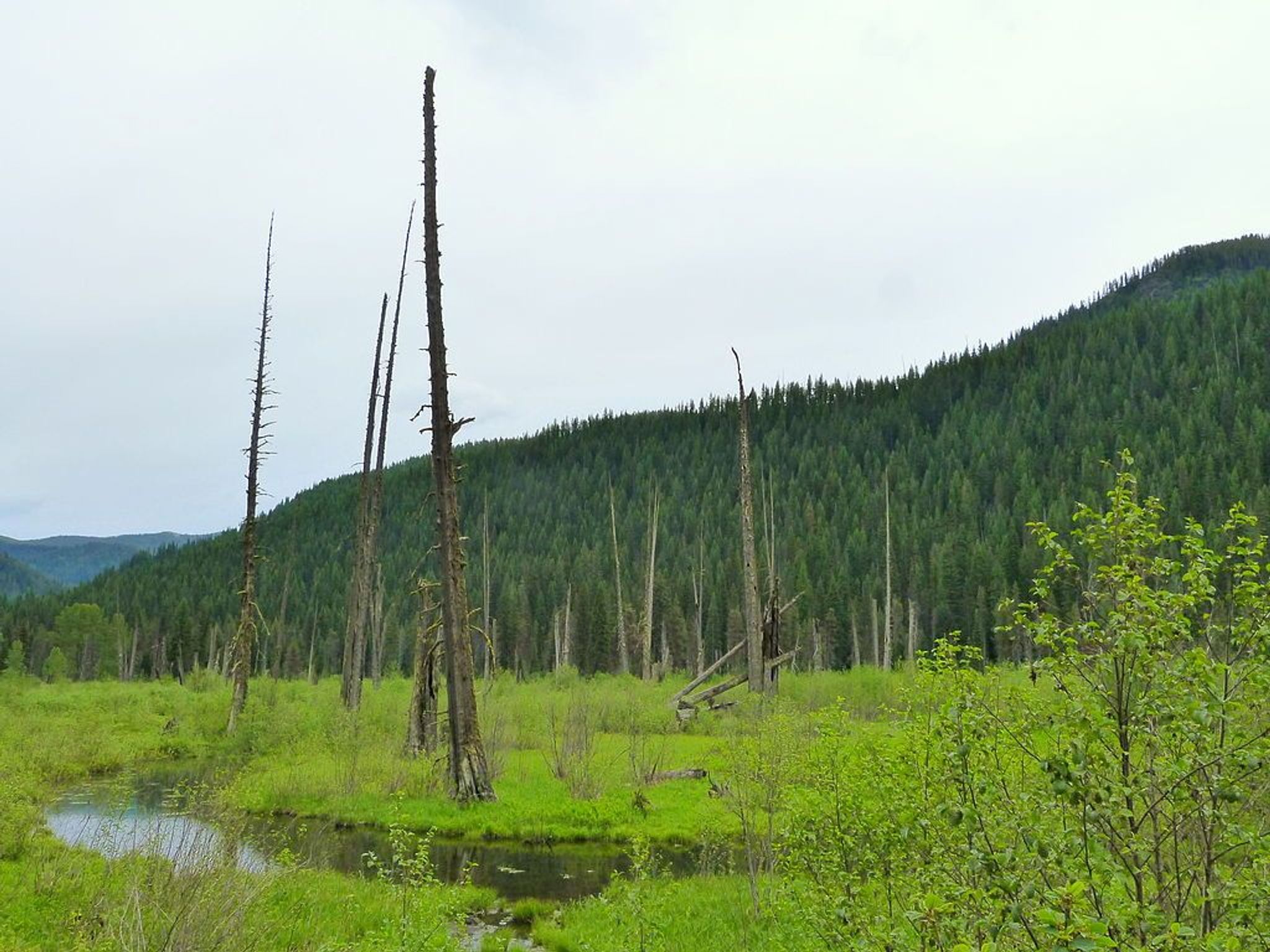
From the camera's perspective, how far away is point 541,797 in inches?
725

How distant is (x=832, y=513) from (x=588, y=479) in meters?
48.5

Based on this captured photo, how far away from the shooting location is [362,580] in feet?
97.5

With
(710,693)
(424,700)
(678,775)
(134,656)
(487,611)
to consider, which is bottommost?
(134,656)

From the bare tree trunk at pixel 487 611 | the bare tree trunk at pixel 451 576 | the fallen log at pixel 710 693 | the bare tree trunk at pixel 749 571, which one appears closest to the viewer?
the bare tree trunk at pixel 451 576

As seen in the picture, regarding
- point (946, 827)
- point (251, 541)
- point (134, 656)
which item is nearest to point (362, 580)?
point (251, 541)

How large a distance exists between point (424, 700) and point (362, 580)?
30.8 ft

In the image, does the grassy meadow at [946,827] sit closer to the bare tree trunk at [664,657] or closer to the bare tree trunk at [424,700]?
the bare tree trunk at [424,700]

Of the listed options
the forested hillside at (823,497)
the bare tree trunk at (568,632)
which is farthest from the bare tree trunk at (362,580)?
the forested hillside at (823,497)

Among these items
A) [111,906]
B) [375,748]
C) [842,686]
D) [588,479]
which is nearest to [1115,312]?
[588,479]

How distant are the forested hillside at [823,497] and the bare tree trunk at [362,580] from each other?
31.9 m

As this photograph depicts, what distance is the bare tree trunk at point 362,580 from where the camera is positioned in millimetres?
28922

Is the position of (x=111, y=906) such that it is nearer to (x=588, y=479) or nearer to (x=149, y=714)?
(x=149, y=714)

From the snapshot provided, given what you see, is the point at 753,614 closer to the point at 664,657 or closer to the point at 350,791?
the point at 350,791

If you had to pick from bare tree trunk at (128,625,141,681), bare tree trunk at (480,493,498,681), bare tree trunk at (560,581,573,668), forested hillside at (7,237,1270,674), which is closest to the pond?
bare tree trunk at (480,493,498,681)
